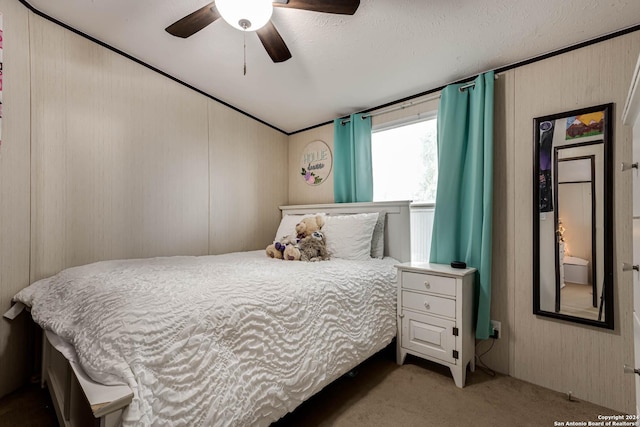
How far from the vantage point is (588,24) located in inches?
60.6

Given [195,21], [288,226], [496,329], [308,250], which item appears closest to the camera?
[195,21]

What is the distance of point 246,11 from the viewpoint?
1.35 m

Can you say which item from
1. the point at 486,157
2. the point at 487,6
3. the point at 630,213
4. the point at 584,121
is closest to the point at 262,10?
the point at 487,6

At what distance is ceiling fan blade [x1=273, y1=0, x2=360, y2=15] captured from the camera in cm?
132

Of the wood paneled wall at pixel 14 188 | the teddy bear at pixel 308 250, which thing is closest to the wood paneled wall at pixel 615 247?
the teddy bear at pixel 308 250

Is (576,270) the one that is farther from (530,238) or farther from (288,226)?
(288,226)

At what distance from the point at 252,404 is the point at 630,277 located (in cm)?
205

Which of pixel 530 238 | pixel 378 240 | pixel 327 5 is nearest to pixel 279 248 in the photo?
pixel 378 240

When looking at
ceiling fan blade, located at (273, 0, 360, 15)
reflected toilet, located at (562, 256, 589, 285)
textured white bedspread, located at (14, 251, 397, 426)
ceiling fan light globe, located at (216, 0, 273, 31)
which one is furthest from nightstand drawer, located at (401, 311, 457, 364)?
ceiling fan light globe, located at (216, 0, 273, 31)

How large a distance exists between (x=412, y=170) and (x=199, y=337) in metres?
2.17

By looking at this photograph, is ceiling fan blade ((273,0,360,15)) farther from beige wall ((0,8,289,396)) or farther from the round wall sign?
the round wall sign

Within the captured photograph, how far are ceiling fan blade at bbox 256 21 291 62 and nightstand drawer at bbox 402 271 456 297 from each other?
1671 millimetres

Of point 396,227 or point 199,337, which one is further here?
point 396,227

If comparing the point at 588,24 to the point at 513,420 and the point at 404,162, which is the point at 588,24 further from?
the point at 513,420
